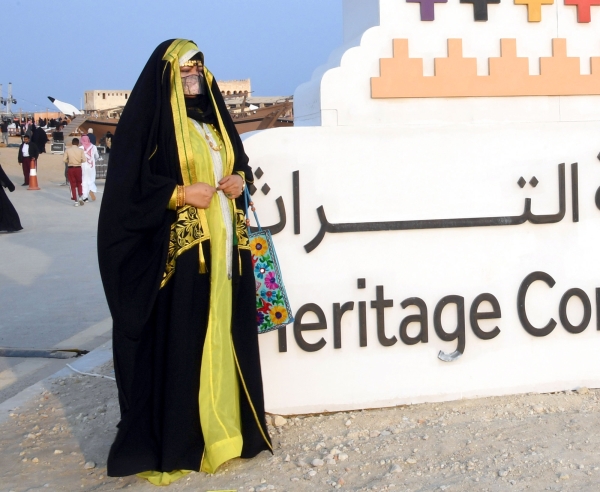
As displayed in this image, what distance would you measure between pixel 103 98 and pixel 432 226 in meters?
80.0

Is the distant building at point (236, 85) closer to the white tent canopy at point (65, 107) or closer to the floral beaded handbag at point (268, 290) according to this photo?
the white tent canopy at point (65, 107)

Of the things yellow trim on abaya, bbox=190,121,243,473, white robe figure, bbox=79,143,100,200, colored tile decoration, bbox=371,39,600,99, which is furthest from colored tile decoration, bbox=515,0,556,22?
white robe figure, bbox=79,143,100,200

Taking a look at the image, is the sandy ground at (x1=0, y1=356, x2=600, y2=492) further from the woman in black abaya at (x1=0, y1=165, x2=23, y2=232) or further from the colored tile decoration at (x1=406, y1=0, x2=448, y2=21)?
the woman in black abaya at (x1=0, y1=165, x2=23, y2=232)

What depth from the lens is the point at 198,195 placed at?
10.3 feet

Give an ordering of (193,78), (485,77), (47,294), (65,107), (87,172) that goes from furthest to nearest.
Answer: (65,107) < (87,172) < (47,294) < (485,77) < (193,78)

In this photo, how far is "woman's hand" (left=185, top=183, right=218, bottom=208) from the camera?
124 inches

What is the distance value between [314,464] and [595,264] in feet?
6.07

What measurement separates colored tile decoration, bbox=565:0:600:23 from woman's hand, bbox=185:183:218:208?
2.18 metres

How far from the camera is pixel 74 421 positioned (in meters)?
4.01

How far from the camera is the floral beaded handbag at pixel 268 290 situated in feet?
11.6

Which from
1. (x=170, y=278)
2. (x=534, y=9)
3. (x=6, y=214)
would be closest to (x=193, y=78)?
(x=170, y=278)

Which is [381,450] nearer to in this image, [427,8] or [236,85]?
[427,8]

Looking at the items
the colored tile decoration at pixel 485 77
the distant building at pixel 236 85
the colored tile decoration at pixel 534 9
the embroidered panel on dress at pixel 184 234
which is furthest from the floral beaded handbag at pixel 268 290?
the distant building at pixel 236 85

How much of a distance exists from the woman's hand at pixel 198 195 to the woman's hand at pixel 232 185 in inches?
3.8
